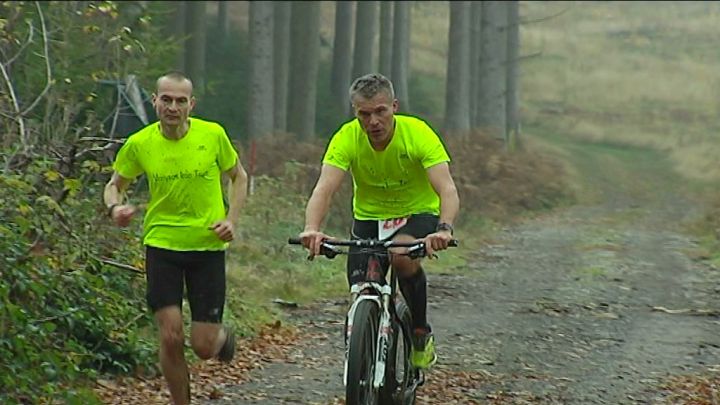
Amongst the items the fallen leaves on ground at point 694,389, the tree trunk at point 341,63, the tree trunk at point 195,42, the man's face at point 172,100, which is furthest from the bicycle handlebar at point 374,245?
the tree trunk at point 341,63

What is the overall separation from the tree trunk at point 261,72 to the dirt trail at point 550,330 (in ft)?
24.7

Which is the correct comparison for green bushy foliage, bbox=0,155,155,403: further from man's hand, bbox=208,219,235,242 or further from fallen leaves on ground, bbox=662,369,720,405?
fallen leaves on ground, bbox=662,369,720,405

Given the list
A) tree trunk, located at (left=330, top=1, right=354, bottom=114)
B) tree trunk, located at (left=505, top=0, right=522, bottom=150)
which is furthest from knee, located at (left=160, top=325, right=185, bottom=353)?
tree trunk, located at (left=505, top=0, right=522, bottom=150)

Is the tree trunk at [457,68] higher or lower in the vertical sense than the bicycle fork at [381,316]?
higher

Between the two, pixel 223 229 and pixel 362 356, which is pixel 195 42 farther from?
pixel 362 356

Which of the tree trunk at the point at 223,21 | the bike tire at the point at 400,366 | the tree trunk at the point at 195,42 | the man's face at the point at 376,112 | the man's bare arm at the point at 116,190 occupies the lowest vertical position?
the bike tire at the point at 400,366

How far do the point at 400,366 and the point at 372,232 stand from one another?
85 centimetres

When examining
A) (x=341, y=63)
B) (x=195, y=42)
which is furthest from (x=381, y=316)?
(x=341, y=63)

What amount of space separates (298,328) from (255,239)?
4.00 m

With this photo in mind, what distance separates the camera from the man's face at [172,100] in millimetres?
7887

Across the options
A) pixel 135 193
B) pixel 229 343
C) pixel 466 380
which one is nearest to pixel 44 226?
pixel 229 343

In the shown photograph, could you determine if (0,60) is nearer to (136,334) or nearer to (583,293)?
(136,334)

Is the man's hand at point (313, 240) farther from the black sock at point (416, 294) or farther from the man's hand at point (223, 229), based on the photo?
the black sock at point (416, 294)

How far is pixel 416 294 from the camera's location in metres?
8.74
